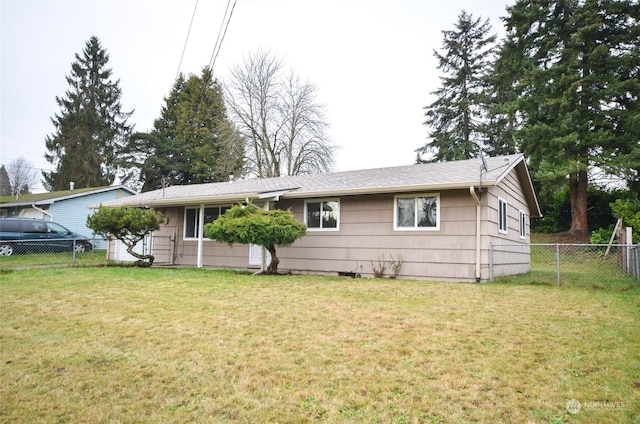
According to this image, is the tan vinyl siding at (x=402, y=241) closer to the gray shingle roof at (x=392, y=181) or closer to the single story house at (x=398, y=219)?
the single story house at (x=398, y=219)

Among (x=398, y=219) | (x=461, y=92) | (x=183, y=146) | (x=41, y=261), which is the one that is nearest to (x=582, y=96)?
(x=461, y=92)

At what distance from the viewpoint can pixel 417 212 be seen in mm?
10367

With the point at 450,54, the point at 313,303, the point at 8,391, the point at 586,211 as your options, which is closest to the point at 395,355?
the point at 313,303

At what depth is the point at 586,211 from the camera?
65.6ft

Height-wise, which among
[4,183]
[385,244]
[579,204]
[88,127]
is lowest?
[385,244]

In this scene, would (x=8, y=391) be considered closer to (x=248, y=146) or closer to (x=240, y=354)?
(x=240, y=354)

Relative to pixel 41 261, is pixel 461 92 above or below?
above

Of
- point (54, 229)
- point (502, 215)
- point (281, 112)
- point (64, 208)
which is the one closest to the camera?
point (502, 215)

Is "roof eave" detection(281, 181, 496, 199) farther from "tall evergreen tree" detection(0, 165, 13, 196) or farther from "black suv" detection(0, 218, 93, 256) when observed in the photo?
"tall evergreen tree" detection(0, 165, 13, 196)

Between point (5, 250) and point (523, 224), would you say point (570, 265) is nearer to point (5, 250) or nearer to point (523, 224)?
point (523, 224)

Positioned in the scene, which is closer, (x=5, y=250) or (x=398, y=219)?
(x=398, y=219)

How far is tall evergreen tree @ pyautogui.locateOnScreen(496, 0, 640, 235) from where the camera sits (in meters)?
18.4

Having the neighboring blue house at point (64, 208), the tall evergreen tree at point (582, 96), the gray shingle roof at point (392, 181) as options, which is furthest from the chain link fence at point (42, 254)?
the tall evergreen tree at point (582, 96)

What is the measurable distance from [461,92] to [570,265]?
17965 mm
